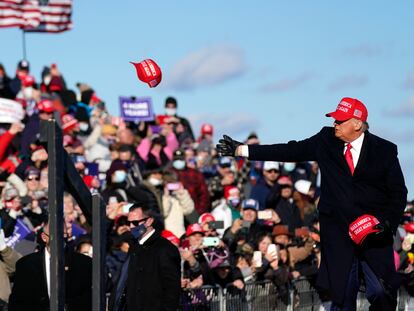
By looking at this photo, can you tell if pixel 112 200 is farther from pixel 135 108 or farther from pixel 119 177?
pixel 135 108

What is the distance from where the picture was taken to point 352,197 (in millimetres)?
12094

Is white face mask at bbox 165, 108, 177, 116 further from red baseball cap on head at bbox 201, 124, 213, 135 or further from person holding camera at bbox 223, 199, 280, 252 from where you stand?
person holding camera at bbox 223, 199, 280, 252

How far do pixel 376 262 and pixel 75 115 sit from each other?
16329mm

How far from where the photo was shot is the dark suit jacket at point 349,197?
39.7ft

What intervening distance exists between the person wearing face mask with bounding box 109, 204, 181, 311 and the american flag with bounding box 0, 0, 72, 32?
808 inches

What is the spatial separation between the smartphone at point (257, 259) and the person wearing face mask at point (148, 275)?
138 inches

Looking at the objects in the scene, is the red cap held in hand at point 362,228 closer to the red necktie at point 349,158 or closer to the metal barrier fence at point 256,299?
the red necktie at point 349,158

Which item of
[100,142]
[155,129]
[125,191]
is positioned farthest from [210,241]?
[155,129]

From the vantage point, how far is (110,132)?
2503 cm

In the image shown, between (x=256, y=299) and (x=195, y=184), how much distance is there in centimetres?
562

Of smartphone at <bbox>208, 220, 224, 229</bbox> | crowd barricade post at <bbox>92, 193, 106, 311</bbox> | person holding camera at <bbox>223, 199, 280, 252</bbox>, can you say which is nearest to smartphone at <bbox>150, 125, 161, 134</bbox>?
person holding camera at <bbox>223, 199, 280, 252</bbox>

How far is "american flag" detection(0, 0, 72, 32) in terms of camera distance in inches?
1377

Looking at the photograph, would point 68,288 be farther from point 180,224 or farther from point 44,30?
point 44,30

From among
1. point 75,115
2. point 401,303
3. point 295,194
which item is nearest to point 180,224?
point 295,194
